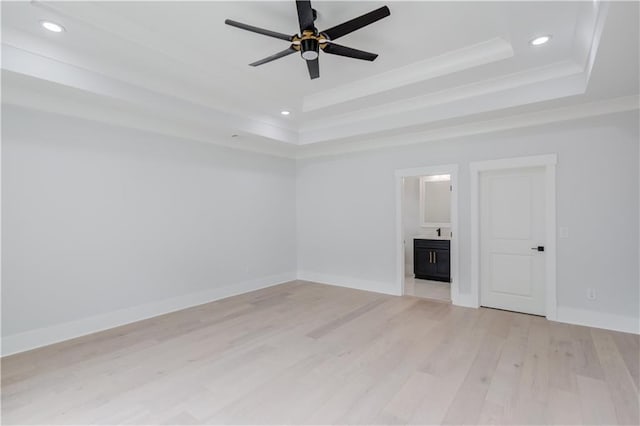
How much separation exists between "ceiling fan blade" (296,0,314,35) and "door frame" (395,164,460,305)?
325 centimetres

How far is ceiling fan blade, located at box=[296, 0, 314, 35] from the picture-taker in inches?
85.9

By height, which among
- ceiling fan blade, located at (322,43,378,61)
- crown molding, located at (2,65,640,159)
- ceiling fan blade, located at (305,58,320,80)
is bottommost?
crown molding, located at (2,65,640,159)

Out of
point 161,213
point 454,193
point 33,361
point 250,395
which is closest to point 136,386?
point 250,395

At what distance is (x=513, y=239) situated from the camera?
4504mm

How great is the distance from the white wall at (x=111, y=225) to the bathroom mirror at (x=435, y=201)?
3737mm

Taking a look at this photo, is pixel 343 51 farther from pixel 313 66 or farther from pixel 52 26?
pixel 52 26

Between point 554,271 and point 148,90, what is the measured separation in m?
5.41

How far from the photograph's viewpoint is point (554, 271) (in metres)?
4.11

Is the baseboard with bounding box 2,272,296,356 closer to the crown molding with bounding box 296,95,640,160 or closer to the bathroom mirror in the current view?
the crown molding with bounding box 296,95,640,160

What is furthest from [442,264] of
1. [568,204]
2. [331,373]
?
[331,373]

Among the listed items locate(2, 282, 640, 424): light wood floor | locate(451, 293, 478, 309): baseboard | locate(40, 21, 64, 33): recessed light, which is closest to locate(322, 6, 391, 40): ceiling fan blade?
locate(40, 21, 64, 33): recessed light

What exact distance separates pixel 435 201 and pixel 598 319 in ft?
12.0

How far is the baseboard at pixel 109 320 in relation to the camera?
3.31 metres

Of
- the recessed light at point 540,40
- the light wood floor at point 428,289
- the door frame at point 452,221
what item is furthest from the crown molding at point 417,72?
the light wood floor at point 428,289
